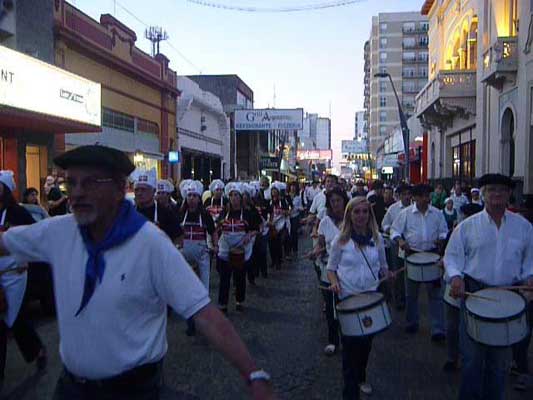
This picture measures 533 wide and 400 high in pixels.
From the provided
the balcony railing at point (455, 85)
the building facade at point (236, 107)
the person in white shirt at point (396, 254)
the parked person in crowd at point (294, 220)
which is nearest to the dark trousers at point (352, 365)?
the person in white shirt at point (396, 254)

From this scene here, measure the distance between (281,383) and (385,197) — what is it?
6562 mm

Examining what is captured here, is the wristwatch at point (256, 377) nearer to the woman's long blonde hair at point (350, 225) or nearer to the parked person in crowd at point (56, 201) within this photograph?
the woman's long blonde hair at point (350, 225)

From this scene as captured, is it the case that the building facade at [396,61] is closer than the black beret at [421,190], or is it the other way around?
the black beret at [421,190]

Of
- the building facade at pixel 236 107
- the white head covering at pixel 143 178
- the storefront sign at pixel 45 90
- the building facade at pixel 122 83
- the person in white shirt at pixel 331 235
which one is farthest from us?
the building facade at pixel 236 107

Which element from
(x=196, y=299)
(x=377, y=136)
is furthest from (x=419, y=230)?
(x=377, y=136)

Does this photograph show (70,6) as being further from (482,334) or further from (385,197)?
(482,334)

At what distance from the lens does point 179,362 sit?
6121 mm

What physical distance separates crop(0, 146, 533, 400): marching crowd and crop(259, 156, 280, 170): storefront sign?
44466 mm

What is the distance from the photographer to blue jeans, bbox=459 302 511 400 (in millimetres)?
4297

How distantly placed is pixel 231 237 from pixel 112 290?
21.0ft

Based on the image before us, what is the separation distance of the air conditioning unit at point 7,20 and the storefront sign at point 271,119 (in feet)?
80.5

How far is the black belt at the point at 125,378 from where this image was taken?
2.35 metres

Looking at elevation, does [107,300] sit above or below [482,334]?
above

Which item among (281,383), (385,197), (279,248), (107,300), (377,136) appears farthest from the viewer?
(377,136)
